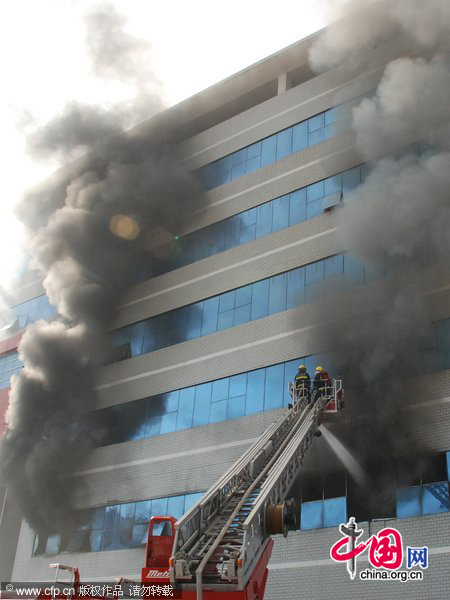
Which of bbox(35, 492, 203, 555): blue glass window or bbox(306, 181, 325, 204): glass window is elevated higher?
bbox(306, 181, 325, 204): glass window

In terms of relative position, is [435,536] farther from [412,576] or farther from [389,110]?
[389,110]

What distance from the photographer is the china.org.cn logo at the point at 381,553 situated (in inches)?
462

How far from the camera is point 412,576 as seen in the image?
38.1 ft

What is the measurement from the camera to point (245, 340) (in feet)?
56.4

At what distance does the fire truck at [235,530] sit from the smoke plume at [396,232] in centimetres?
223

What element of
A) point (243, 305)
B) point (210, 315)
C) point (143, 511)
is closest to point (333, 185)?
point (243, 305)

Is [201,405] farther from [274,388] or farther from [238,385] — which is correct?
[274,388]

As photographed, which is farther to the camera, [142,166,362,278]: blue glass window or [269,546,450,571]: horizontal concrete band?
[142,166,362,278]: blue glass window

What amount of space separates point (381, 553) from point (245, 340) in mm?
6643

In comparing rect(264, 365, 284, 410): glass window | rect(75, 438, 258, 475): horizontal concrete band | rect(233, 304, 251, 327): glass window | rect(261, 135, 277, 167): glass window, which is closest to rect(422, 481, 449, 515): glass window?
rect(264, 365, 284, 410): glass window

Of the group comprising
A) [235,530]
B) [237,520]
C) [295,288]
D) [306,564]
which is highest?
[295,288]

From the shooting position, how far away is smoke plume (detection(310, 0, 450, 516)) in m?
13.4

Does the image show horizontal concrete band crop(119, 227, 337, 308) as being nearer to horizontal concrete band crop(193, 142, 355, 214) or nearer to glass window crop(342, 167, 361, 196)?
glass window crop(342, 167, 361, 196)

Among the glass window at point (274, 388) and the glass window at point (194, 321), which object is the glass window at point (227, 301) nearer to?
the glass window at point (194, 321)
